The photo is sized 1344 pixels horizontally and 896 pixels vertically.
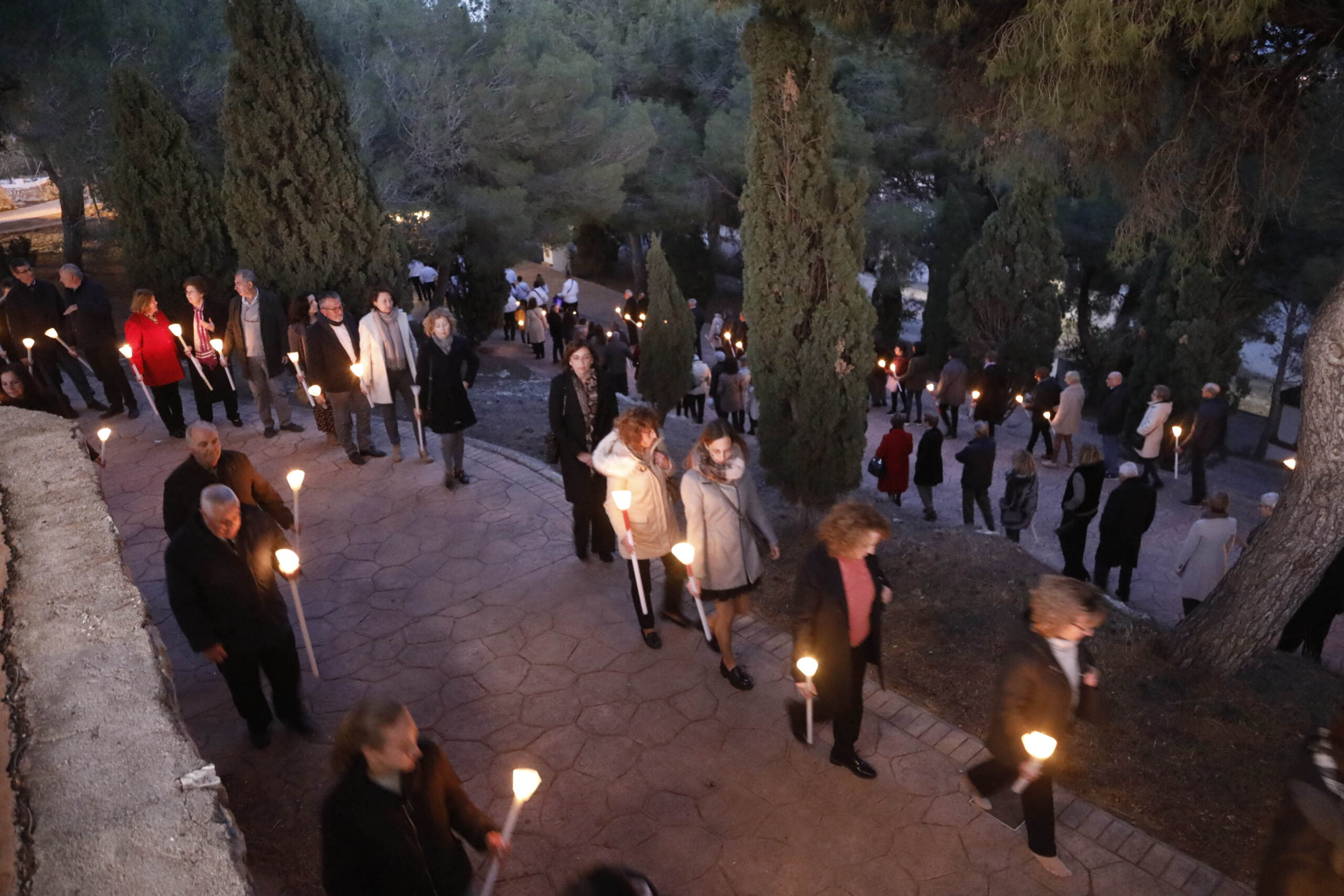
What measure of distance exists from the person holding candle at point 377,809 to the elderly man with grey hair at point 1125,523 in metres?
6.97

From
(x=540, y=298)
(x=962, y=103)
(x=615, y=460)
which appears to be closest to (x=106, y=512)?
(x=615, y=460)

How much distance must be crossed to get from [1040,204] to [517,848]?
53.1ft

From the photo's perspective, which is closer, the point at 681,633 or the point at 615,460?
the point at 615,460

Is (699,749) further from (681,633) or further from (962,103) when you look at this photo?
(962,103)

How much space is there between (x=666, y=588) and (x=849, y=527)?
2224mm

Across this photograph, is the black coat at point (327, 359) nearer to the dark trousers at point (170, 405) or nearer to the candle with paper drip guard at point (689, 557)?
the dark trousers at point (170, 405)

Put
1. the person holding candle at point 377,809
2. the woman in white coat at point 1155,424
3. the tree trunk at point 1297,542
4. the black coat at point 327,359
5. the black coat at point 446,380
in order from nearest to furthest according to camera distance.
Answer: the person holding candle at point 377,809
the tree trunk at point 1297,542
the black coat at point 446,380
the black coat at point 327,359
the woman in white coat at point 1155,424

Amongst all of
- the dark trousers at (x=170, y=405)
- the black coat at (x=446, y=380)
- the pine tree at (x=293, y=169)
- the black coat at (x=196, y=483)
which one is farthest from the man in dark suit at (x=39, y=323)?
the black coat at (x=196, y=483)

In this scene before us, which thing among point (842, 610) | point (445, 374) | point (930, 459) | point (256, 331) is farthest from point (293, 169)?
point (842, 610)

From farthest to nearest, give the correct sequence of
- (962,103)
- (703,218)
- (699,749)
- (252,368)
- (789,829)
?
(703,218) → (252,368) → (962,103) → (699,749) → (789,829)

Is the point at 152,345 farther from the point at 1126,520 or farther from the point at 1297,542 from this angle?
the point at 1297,542

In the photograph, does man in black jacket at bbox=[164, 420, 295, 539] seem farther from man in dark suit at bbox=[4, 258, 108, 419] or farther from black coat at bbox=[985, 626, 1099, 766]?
man in dark suit at bbox=[4, 258, 108, 419]

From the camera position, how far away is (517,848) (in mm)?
4582

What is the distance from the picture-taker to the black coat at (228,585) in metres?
4.58
